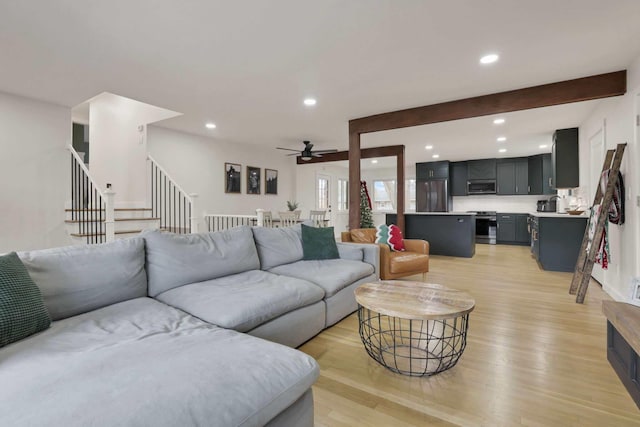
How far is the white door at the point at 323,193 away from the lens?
9.38 m

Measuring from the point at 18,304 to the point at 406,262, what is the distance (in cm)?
355

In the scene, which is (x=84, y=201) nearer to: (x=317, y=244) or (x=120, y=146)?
(x=120, y=146)

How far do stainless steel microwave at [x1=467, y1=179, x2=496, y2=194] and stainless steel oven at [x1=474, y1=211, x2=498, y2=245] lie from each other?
1.90ft

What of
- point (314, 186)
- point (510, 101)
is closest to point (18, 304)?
point (510, 101)

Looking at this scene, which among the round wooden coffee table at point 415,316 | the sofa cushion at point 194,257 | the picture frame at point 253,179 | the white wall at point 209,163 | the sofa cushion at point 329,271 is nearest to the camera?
the round wooden coffee table at point 415,316

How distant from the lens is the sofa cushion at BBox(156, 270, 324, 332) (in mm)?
1826

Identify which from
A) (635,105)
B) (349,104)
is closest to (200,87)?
(349,104)

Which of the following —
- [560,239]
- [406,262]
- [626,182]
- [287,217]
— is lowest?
[406,262]

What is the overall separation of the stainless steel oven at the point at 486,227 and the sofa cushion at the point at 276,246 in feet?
22.4

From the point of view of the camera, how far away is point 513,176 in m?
8.33

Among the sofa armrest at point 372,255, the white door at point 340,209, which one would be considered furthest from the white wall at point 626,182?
the white door at point 340,209

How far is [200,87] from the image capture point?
3.64m

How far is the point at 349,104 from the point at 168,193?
136 inches

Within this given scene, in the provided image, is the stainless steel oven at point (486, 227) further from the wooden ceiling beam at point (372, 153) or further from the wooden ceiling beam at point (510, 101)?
the wooden ceiling beam at point (510, 101)
